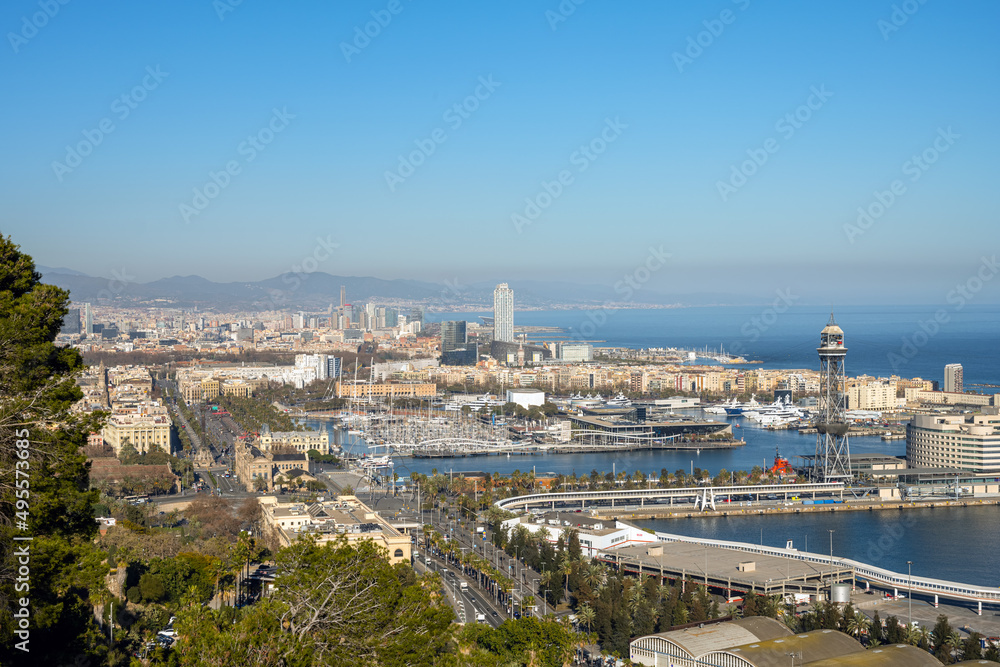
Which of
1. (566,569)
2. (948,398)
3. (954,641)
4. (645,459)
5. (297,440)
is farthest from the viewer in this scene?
(948,398)

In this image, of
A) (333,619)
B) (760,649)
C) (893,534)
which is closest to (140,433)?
(893,534)

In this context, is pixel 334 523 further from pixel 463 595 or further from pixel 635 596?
pixel 635 596

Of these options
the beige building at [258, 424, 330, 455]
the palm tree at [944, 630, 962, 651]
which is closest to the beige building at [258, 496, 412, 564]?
the palm tree at [944, 630, 962, 651]

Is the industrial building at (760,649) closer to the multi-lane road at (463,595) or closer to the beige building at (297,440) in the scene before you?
the multi-lane road at (463,595)

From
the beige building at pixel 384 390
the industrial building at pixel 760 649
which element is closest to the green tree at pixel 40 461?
the industrial building at pixel 760 649

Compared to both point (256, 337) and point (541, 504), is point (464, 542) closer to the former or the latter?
point (541, 504)

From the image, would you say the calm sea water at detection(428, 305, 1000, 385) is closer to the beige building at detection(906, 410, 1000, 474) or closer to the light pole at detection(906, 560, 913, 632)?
the beige building at detection(906, 410, 1000, 474)

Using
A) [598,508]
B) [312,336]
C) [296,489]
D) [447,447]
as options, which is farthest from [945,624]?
[312,336]
